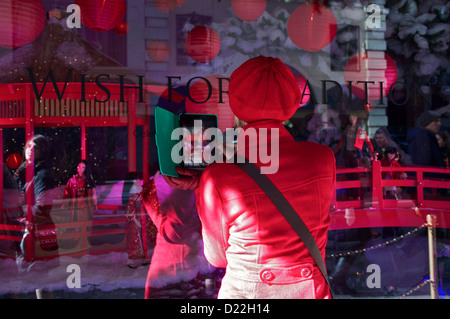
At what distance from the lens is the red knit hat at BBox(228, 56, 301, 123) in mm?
1433

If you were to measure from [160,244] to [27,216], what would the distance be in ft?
8.74

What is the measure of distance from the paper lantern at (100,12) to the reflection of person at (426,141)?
5064 mm

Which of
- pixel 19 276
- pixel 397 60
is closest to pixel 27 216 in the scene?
pixel 19 276

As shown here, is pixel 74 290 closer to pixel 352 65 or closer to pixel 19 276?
pixel 19 276

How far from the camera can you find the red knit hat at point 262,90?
1.43 m

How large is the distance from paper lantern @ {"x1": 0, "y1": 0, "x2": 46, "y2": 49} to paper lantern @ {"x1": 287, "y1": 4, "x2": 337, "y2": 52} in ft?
8.45

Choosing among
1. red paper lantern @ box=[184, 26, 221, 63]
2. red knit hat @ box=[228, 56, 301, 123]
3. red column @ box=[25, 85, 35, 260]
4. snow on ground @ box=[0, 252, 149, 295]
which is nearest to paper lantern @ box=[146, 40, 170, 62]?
red paper lantern @ box=[184, 26, 221, 63]

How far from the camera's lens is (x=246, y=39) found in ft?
23.9

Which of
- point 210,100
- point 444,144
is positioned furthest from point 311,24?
point 444,144

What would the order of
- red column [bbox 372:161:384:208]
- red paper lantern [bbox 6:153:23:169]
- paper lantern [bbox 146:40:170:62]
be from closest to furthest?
red column [bbox 372:161:384:208]
red paper lantern [bbox 6:153:23:169]
paper lantern [bbox 146:40:170:62]

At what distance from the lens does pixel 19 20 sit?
339 cm

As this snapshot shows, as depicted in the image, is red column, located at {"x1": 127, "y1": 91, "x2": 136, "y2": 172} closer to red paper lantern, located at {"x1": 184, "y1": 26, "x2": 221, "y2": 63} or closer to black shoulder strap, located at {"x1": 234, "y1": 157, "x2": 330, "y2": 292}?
red paper lantern, located at {"x1": 184, "y1": 26, "x2": 221, "y2": 63}

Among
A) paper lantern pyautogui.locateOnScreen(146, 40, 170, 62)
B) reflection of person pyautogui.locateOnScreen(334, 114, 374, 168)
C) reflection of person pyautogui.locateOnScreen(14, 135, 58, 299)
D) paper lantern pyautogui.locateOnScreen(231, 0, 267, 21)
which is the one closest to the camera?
paper lantern pyautogui.locateOnScreen(231, 0, 267, 21)

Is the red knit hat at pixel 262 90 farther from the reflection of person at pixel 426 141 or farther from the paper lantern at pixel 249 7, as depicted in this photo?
the reflection of person at pixel 426 141
